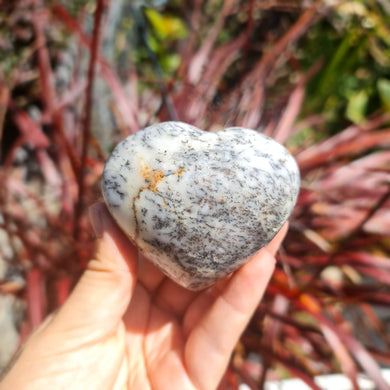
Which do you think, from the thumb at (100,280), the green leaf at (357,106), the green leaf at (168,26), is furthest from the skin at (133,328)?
the green leaf at (168,26)

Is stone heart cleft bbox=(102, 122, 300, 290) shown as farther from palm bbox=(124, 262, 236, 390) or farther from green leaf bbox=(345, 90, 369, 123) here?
green leaf bbox=(345, 90, 369, 123)

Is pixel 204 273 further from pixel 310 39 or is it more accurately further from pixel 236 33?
pixel 236 33

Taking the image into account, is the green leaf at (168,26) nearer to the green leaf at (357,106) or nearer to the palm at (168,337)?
the green leaf at (357,106)

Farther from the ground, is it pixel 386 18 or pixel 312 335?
pixel 386 18

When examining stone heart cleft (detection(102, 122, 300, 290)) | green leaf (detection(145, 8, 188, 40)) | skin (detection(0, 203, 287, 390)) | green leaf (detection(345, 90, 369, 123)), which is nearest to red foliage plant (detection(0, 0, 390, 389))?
skin (detection(0, 203, 287, 390))

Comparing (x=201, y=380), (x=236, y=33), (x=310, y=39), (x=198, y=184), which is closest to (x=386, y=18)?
(x=310, y=39)

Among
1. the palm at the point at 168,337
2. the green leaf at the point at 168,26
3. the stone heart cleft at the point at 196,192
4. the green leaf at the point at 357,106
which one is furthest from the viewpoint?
the green leaf at the point at 168,26

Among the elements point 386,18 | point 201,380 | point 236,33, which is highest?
point 386,18
